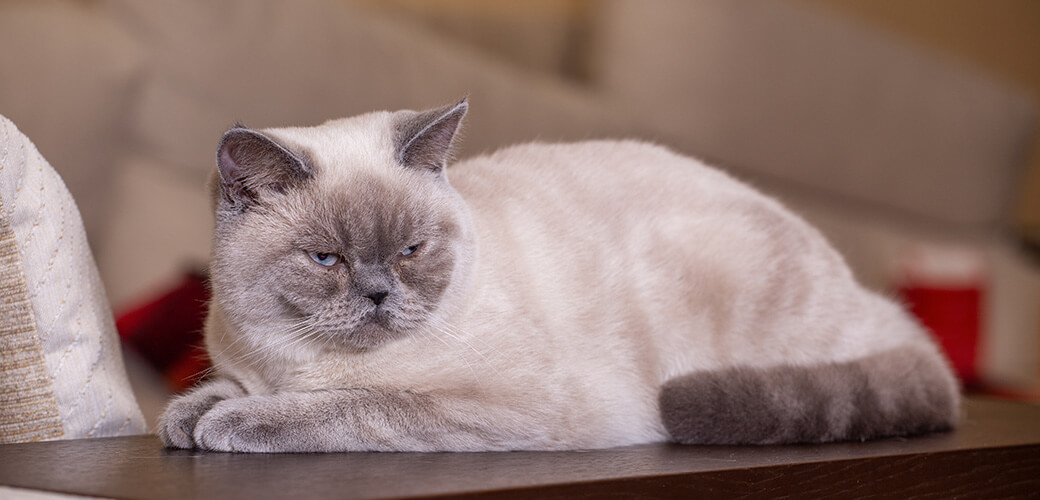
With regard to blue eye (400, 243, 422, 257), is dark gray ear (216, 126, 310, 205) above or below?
above

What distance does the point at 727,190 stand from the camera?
1.74 metres

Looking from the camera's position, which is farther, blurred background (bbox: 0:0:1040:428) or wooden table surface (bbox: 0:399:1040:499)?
blurred background (bbox: 0:0:1040:428)

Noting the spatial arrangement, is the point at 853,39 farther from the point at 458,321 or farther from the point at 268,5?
the point at 458,321

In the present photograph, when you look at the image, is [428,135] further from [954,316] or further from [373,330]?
[954,316]

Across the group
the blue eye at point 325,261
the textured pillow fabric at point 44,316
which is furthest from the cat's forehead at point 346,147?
the textured pillow fabric at point 44,316

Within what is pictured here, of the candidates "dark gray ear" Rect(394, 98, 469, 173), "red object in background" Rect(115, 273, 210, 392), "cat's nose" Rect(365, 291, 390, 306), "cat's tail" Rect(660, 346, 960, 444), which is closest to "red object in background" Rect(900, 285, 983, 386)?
"cat's tail" Rect(660, 346, 960, 444)

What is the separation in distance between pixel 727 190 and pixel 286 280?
2.86 feet

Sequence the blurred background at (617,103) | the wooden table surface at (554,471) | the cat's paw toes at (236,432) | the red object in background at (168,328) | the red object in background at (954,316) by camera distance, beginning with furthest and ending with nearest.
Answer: the red object in background at (954,316), the blurred background at (617,103), the red object in background at (168,328), the cat's paw toes at (236,432), the wooden table surface at (554,471)

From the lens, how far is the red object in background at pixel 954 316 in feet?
13.0

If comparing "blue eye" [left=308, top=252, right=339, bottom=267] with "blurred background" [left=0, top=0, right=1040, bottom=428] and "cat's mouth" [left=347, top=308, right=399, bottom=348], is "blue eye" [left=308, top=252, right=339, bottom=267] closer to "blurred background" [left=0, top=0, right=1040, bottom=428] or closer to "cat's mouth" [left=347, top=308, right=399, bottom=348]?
"cat's mouth" [left=347, top=308, right=399, bottom=348]

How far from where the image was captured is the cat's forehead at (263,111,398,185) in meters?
1.27

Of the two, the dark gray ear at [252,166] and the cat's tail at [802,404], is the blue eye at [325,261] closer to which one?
the dark gray ear at [252,166]

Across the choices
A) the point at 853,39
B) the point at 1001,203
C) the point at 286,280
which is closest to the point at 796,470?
the point at 286,280

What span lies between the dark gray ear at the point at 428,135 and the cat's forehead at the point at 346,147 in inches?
0.9
